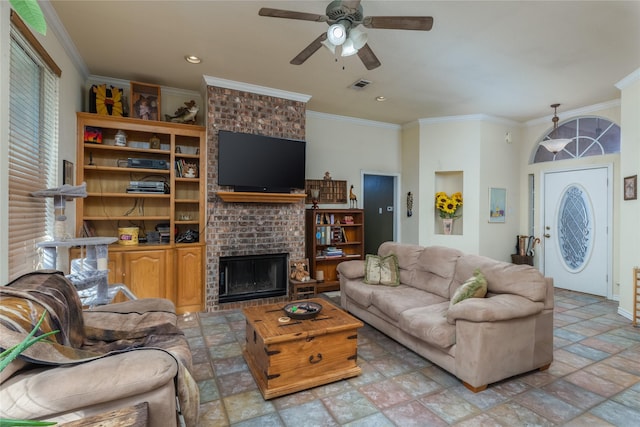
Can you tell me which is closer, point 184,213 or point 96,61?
point 96,61

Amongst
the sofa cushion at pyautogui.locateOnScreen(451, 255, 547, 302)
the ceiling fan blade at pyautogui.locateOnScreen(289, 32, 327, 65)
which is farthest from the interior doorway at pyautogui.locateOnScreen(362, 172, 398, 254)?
the ceiling fan blade at pyautogui.locateOnScreen(289, 32, 327, 65)

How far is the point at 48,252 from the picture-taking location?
2.58 m

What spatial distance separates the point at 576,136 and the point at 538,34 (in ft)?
9.96

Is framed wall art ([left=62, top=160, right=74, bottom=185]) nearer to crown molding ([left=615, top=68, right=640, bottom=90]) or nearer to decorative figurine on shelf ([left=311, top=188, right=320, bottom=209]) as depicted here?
decorative figurine on shelf ([left=311, top=188, right=320, bottom=209])

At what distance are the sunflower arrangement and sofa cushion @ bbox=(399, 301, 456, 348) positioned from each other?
2.77m

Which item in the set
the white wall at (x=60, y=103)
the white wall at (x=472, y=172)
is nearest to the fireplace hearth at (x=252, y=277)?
the white wall at (x=60, y=103)

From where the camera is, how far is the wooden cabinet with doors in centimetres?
354

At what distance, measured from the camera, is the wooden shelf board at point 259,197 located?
3846mm

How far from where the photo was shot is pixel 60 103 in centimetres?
293

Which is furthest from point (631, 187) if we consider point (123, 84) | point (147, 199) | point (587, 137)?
point (123, 84)

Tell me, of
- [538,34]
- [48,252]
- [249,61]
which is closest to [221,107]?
[249,61]

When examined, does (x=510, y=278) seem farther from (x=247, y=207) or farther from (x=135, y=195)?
(x=135, y=195)

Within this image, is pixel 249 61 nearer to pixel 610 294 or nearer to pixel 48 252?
pixel 48 252

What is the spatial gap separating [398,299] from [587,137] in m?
4.40
